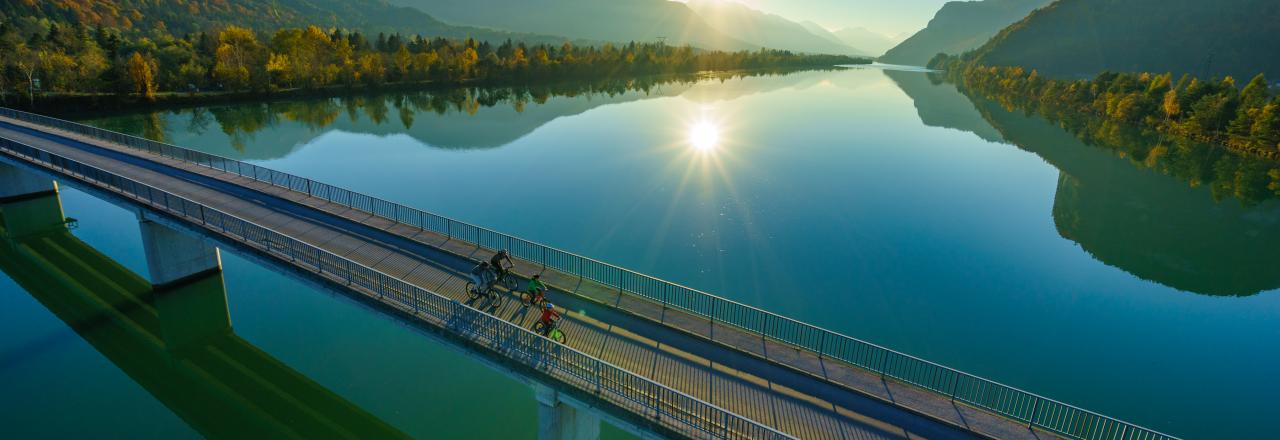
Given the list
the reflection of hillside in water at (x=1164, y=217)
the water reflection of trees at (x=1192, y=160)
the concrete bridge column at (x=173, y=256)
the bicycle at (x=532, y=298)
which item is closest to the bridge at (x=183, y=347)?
the concrete bridge column at (x=173, y=256)

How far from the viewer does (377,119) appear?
8138cm

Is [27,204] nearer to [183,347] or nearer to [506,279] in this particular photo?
[183,347]

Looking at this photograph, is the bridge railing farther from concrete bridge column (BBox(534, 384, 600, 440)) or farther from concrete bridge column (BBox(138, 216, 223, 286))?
concrete bridge column (BBox(138, 216, 223, 286))

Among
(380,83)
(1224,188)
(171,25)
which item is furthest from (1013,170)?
(171,25)

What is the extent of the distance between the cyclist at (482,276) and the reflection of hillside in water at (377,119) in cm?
5010

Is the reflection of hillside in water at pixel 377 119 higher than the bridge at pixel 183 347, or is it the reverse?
the reflection of hillside in water at pixel 377 119

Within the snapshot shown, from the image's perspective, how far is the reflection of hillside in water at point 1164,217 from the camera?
1420 inches

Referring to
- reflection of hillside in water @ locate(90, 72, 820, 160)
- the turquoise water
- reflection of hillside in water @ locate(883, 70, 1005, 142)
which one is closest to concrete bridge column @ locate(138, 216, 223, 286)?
the turquoise water

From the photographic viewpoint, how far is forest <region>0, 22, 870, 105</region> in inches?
2972

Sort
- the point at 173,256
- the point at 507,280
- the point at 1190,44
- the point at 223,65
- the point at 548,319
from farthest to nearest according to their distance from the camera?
the point at 1190,44 → the point at 223,65 → the point at 173,256 → the point at 507,280 → the point at 548,319

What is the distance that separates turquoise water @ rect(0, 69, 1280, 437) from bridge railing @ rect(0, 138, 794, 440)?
5.28ft

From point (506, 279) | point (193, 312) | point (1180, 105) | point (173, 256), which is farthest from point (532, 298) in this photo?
point (1180, 105)

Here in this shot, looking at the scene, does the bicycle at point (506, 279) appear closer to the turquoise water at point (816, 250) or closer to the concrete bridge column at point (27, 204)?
the turquoise water at point (816, 250)

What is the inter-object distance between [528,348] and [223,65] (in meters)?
102
